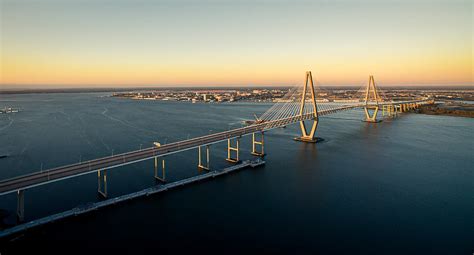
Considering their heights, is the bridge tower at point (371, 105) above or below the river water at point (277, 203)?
above

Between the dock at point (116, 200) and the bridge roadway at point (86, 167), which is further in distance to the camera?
the bridge roadway at point (86, 167)

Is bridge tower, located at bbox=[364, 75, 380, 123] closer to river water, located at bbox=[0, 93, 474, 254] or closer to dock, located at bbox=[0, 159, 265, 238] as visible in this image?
river water, located at bbox=[0, 93, 474, 254]

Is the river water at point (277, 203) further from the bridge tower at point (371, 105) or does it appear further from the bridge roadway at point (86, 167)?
the bridge tower at point (371, 105)

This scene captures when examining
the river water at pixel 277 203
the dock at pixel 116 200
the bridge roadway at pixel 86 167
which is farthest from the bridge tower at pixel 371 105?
the dock at pixel 116 200

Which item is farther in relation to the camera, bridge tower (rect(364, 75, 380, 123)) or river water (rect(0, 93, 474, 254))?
bridge tower (rect(364, 75, 380, 123))

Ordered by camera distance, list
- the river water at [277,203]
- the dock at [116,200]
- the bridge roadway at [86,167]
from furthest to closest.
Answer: the bridge roadway at [86,167]
the dock at [116,200]
the river water at [277,203]

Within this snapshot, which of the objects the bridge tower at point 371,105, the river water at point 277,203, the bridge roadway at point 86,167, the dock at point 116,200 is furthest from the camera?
the bridge tower at point 371,105

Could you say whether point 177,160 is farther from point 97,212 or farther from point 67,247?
point 67,247

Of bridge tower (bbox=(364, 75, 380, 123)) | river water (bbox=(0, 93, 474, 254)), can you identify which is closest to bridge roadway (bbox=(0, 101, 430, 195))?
river water (bbox=(0, 93, 474, 254))

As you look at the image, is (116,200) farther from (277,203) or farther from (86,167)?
(277,203)
